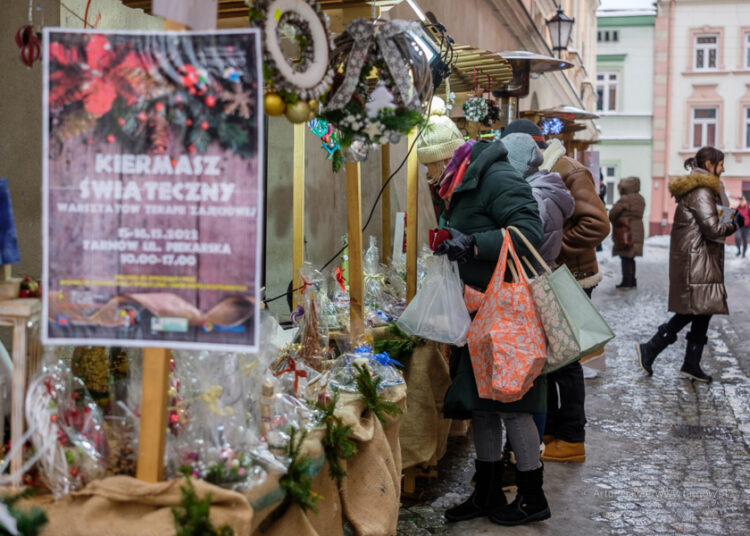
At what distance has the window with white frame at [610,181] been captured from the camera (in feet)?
119

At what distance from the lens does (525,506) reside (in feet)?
13.1

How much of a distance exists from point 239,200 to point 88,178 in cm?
38

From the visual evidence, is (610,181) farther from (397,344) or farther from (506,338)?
(506,338)

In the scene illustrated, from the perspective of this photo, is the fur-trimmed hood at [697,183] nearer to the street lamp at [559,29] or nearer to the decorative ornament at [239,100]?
the decorative ornament at [239,100]

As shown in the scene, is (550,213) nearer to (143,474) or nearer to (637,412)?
(637,412)

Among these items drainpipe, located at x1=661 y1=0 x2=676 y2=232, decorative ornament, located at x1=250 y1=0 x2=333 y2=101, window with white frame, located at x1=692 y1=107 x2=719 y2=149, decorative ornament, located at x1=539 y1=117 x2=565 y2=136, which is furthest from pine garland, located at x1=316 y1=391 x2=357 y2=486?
window with white frame, located at x1=692 y1=107 x2=719 y2=149

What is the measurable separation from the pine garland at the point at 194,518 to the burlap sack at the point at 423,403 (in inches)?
88.2

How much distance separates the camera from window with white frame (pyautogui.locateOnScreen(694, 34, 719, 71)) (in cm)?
3481

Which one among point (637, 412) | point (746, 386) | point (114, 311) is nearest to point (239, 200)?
point (114, 311)

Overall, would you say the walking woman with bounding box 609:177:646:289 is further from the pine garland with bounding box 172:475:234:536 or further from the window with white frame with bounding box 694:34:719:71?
the window with white frame with bounding box 694:34:719:71

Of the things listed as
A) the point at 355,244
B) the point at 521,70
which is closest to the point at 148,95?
the point at 355,244

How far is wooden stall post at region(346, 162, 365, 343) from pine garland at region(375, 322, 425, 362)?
20.5 inches

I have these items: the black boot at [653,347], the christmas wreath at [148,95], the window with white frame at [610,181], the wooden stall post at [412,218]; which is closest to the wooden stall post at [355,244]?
the wooden stall post at [412,218]

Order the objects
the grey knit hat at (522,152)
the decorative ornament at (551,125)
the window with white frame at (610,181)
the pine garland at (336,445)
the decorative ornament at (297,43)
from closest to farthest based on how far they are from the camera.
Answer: the decorative ornament at (297,43) < the pine garland at (336,445) < the grey knit hat at (522,152) < the decorative ornament at (551,125) < the window with white frame at (610,181)
